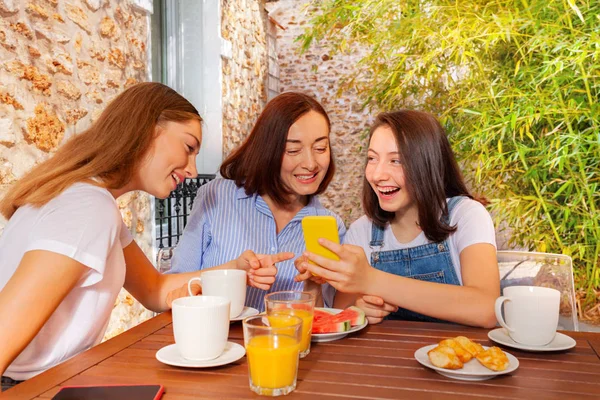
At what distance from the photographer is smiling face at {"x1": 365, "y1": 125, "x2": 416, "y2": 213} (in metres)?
1.69

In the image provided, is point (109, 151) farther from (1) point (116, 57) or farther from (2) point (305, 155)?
(1) point (116, 57)

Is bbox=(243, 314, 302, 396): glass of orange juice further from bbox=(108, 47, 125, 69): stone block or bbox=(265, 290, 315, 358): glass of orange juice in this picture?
bbox=(108, 47, 125, 69): stone block

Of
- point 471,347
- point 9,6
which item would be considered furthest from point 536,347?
point 9,6

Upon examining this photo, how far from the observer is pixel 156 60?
4.16 m

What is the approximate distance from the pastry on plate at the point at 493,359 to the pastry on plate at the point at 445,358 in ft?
0.13

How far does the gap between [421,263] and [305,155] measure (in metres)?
0.55

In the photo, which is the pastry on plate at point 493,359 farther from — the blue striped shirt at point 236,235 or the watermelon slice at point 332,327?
the blue striped shirt at point 236,235

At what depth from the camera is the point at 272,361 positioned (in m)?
0.88

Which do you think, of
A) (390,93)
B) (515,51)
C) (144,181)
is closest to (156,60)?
(390,93)

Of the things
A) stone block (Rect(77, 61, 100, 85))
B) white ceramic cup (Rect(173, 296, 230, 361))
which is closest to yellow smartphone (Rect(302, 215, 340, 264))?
white ceramic cup (Rect(173, 296, 230, 361))

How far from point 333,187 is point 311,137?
518 cm

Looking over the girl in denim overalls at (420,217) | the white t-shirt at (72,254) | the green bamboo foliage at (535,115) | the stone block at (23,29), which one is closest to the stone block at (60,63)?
the stone block at (23,29)

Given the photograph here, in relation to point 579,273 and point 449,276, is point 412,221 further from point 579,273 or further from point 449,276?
point 579,273

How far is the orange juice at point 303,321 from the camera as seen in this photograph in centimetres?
107
